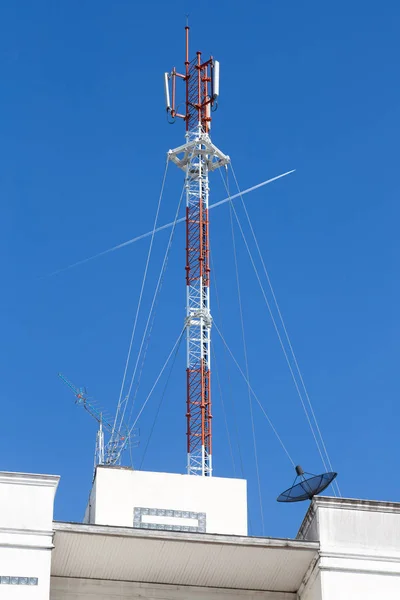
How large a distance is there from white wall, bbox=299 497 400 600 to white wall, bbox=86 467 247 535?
12.7ft

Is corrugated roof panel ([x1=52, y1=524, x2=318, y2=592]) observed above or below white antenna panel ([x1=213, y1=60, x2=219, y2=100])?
below

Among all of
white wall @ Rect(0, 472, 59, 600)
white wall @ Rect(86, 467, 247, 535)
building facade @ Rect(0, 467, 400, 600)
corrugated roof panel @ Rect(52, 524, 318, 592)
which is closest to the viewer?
white wall @ Rect(0, 472, 59, 600)

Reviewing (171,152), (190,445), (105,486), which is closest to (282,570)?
(105,486)

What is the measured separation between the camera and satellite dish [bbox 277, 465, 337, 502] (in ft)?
141

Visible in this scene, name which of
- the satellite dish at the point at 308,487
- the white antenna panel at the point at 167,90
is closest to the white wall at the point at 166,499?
the satellite dish at the point at 308,487

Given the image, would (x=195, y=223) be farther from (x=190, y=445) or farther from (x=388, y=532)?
(x=388, y=532)

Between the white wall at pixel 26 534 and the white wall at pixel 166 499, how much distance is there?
16.6 ft

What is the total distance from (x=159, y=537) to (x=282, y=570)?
4248mm

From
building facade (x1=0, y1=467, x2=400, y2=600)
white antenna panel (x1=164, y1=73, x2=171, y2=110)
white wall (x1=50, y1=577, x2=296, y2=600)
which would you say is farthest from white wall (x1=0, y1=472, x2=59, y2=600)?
white antenna panel (x1=164, y1=73, x2=171, y2=110)

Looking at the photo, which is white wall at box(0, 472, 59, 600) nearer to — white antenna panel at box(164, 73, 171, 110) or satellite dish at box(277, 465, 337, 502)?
satellite dish at box(277, 465, 337, 502)

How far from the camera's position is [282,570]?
41.4 m

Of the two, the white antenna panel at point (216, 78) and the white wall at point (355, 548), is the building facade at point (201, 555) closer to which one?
the white wall at point (355, 548)

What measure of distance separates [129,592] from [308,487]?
6.50 metres

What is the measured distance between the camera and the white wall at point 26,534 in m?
37.8
